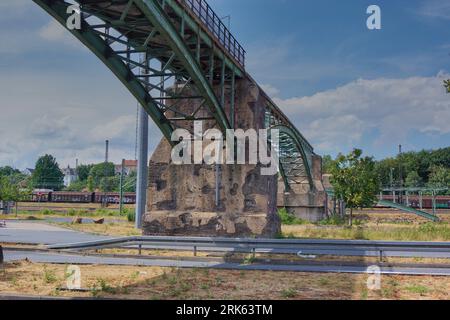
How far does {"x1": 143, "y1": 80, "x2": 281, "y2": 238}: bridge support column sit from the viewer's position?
1906cm

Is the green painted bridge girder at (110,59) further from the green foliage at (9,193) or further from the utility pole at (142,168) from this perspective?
the green foliage at (9,193)

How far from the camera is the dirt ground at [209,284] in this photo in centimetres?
725

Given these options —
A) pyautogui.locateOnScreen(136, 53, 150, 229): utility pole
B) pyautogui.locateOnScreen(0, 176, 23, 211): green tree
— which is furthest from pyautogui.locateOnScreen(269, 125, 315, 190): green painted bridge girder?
pyautogui.locateOnScreen(0, 176, 23, 211): green tree

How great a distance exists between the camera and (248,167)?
778 inches

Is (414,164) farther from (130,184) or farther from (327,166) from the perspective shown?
(327,166)

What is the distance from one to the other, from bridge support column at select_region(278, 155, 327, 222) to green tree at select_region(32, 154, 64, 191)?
10334cm

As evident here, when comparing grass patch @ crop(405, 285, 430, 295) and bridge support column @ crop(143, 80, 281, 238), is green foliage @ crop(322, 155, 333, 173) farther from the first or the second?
grass patch @ crop(405, 285, 430, 295)

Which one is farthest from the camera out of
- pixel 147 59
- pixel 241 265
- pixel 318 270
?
pixel 147 59

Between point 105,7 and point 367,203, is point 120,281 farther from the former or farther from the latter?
point 367,203

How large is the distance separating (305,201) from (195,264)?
35.9m
